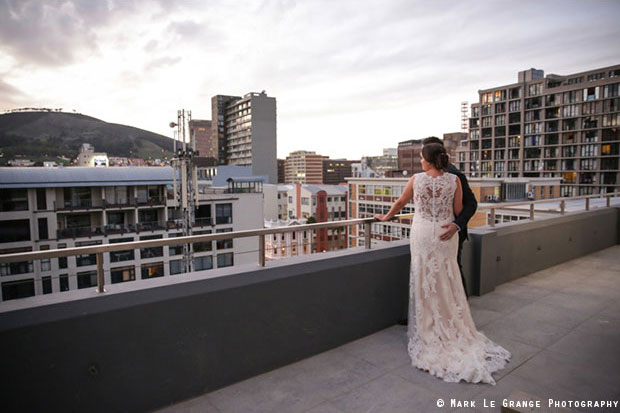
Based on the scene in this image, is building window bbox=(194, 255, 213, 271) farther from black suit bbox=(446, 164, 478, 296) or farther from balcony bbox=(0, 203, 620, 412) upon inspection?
black suit bbox=(446, 164, 478, 296)

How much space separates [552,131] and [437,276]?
54792mm

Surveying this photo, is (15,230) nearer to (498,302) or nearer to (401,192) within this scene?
(498,302)

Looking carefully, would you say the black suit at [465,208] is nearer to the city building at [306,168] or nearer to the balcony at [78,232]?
the balcony at [78,232]

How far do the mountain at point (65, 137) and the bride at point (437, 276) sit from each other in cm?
2502

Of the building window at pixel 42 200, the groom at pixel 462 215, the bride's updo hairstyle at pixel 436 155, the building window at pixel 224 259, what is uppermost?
the bride's updo hairstyle at pixel 436 155

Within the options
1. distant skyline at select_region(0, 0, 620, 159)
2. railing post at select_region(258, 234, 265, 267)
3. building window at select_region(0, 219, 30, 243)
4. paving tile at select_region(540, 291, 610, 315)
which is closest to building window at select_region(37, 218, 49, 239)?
building window at select_region(0, 219, 30, 243)

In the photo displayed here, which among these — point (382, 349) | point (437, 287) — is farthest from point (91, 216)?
point (437, 287)

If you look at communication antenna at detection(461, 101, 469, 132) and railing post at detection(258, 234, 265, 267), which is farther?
communication antenna at detection(461, 101, 469, 132)

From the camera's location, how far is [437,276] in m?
3.14

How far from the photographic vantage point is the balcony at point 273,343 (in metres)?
2.01

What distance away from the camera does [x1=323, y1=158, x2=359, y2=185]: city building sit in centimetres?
16950

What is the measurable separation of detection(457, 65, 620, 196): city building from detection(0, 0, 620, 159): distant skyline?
118 inches

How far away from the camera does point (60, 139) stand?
114ft

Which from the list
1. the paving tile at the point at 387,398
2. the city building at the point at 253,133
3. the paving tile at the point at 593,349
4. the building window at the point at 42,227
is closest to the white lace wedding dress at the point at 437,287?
the paving tile at the point at 387,398
